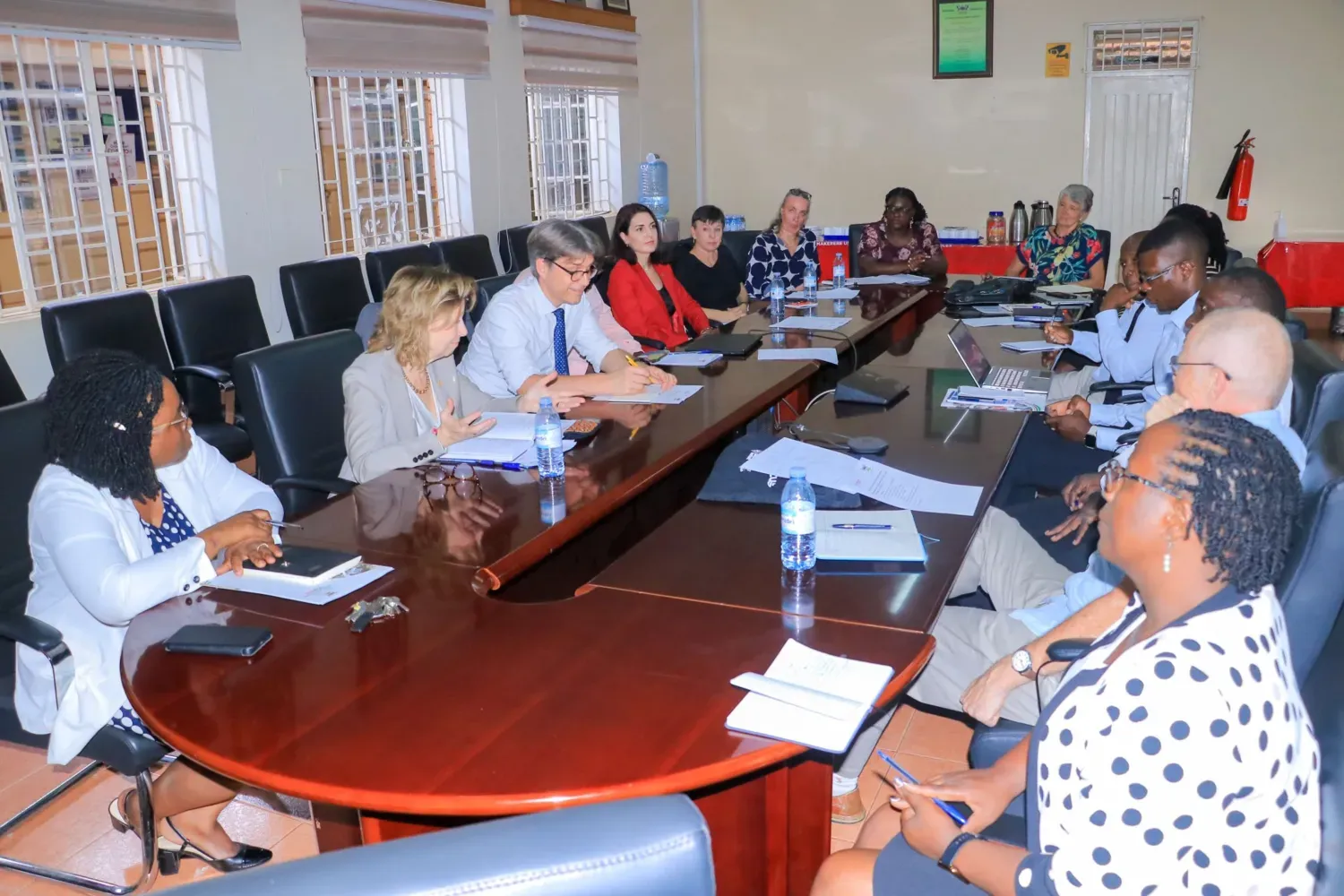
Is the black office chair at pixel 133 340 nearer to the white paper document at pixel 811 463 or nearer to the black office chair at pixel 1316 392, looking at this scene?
the white paper document at pixel 811 463

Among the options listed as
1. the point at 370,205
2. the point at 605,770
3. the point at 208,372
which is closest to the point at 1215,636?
the point at 605,770

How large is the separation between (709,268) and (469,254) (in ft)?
4.41

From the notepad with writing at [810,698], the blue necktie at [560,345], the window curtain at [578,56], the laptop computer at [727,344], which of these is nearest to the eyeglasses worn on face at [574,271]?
the blue necktie at [560,345]

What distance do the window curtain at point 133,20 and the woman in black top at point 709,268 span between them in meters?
2.28

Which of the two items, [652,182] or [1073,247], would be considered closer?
[1073,247]

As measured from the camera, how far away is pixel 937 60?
829 cm

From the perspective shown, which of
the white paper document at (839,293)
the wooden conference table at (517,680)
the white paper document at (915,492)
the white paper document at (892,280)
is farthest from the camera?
the white paper document at (892,280)

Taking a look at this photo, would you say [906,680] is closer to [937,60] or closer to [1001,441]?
[1001,441]

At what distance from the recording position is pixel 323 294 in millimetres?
4934

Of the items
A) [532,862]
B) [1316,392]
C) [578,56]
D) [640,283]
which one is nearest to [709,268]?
[640,283]

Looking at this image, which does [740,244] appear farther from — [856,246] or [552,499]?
[552,499]

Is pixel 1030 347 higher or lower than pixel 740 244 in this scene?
lower

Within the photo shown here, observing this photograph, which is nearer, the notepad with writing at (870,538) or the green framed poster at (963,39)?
the notepad with writing at (870,538)

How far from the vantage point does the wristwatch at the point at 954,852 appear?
1422mm
